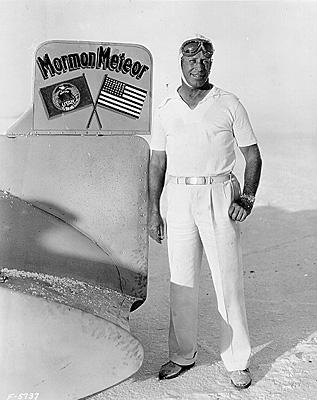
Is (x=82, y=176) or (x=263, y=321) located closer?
(x=82, y=176)

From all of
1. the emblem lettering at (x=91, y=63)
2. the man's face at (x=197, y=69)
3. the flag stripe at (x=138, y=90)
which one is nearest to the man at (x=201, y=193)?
the man's face at (x=197, y=69)

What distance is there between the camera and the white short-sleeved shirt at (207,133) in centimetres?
288

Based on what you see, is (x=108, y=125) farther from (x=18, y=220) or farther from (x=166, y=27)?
(x=166, y=27)

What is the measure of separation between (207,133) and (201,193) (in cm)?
31

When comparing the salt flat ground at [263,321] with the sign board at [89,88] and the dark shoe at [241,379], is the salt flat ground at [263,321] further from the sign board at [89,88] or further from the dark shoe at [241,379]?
the sign board at [89,88]

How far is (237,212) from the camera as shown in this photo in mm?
2912

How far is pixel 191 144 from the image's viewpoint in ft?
9.48

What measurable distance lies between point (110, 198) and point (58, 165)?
32cm

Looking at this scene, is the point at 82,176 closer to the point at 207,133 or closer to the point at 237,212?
the point at 207,133

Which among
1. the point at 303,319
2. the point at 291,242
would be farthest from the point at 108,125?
the point at 291,242

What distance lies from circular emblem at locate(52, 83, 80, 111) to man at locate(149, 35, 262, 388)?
44 cm

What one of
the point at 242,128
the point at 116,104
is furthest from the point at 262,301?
the point at 116,104

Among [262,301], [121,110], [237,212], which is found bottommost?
[262,301]

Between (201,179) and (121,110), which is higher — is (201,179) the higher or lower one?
the lower one
